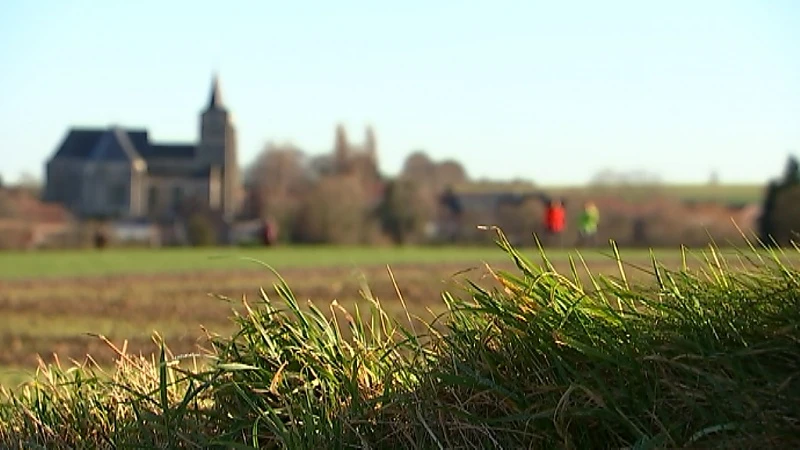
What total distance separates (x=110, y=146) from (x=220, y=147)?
14.5 meters

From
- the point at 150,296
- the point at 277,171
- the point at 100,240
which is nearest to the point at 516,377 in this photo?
the point at 150,296

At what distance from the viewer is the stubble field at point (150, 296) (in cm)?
1623

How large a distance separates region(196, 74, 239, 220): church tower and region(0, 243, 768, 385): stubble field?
319 feet

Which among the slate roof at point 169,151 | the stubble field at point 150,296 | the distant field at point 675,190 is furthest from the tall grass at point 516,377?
the slate roof at point 169,151

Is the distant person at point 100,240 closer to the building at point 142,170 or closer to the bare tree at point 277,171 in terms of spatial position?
the bare tree at point 277,171

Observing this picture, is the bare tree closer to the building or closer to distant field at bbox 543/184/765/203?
the building

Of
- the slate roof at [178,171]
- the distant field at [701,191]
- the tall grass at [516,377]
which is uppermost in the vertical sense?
the slate roof at [178,171]

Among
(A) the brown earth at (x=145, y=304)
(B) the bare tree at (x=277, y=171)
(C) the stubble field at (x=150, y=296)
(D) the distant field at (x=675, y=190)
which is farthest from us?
(B) the bare tree at (x=277, y=171)

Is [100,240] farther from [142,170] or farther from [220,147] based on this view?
[220,147]

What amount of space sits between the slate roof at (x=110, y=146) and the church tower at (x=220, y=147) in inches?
152

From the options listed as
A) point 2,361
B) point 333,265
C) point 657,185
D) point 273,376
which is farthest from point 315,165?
point 273,376

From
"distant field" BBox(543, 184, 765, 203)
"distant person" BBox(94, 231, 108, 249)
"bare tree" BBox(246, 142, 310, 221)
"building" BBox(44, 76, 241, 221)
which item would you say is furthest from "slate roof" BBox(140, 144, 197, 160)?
"distant person" BBox(94, 231, 108, 249)

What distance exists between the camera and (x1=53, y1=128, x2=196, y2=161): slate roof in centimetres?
14962

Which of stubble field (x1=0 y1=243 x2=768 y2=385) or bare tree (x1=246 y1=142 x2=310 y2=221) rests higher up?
bare tree (x1=246 y1=142 x2=310 y2=221)
